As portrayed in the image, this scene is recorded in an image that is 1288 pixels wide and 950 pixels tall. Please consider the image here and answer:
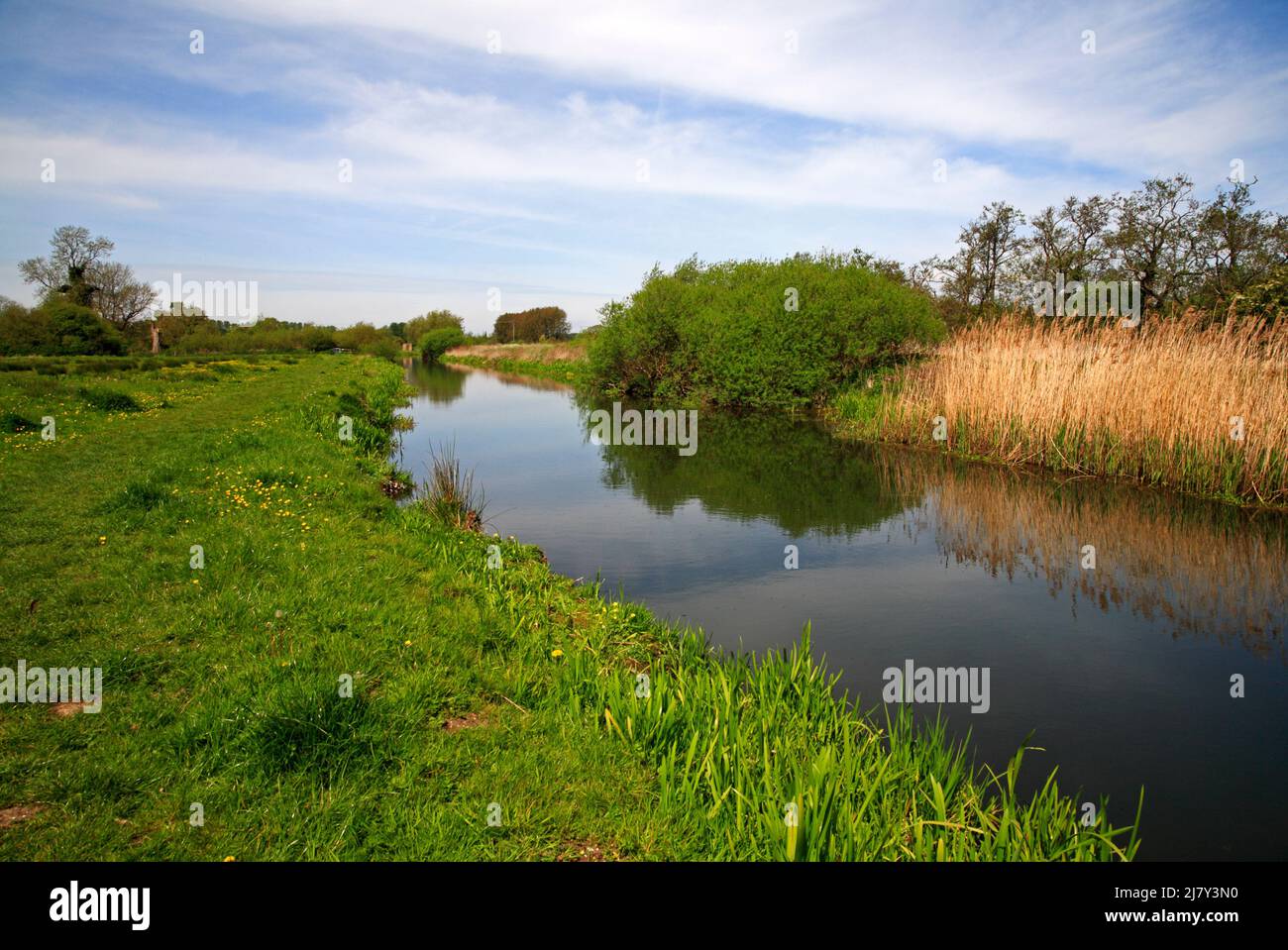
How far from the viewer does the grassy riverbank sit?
133 inches

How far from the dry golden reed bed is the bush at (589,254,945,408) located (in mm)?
7605

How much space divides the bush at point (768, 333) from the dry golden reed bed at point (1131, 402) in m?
7.61

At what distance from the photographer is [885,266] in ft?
165

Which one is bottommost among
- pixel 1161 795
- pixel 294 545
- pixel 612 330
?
pixel 1161 795

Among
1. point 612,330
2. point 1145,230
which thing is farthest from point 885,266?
point 612,330

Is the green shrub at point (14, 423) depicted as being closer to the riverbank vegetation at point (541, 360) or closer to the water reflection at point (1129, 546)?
the water reflection at point (1129, 546)

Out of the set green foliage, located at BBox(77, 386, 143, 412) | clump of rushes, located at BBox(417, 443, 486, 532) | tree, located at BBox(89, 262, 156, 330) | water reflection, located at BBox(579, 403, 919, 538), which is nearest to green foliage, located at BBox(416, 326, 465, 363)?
tree, located at BBox(89, 262, 156, 330)

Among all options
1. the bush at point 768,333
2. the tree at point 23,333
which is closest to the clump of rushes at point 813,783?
the bush at point 768,333

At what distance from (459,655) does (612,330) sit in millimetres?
28025

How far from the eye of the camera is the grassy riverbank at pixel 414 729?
338 cm

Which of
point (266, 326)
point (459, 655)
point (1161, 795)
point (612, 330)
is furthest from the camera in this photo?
point (266, 326)

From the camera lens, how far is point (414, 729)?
14.0ft
